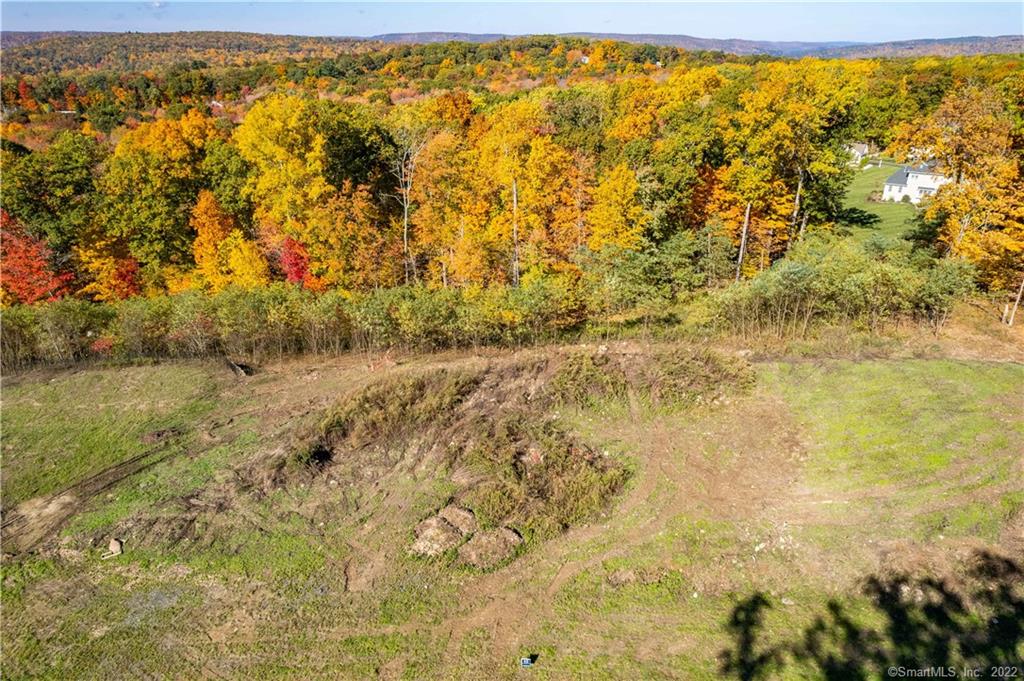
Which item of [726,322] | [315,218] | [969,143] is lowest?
[726,322]

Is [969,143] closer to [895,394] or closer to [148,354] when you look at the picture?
[895,394]

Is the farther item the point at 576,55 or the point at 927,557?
the point at 576,55

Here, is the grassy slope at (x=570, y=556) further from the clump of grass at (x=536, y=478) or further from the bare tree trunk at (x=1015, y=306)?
the bare tree trunk at (x=1015, y=306)

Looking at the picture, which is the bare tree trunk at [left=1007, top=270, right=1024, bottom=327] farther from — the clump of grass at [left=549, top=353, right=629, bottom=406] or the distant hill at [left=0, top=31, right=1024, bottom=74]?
the distant hill at [left=0, top=31, right=1024, bottom=74]

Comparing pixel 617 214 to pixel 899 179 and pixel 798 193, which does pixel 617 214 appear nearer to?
pixel 798 193

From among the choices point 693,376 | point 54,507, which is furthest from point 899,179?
point 54,507

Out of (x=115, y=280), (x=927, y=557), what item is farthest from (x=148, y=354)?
(x=927, y=557)

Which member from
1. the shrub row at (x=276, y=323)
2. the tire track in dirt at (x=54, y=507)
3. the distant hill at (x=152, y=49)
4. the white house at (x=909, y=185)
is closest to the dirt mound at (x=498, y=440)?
the shrub row at (x=276, y=323)
